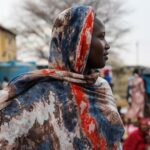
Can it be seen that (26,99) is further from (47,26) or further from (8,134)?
(47,26)

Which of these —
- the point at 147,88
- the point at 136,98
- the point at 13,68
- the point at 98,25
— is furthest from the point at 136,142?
the point at 13,68

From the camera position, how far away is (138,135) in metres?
9.38

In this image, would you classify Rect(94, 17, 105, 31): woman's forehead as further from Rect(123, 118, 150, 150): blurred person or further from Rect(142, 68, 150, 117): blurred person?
Rect(142, 68, 150, 117): blurred person

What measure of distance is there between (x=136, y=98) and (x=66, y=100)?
10876mm

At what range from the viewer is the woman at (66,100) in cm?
363

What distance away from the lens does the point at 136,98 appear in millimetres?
14531

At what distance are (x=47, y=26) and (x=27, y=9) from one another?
251 centimetres

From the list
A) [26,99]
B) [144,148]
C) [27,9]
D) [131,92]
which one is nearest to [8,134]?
[26,99]

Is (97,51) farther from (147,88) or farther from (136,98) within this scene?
(147,88)

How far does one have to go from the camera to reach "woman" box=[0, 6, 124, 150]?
3.63 metres

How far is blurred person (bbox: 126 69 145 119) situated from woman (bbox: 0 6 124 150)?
10.4m

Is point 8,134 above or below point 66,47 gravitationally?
below

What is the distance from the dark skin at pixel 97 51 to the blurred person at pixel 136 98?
34.2 feet

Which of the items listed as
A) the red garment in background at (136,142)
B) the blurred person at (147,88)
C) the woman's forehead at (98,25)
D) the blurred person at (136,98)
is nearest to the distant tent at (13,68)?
the blurred person at (147,88)
